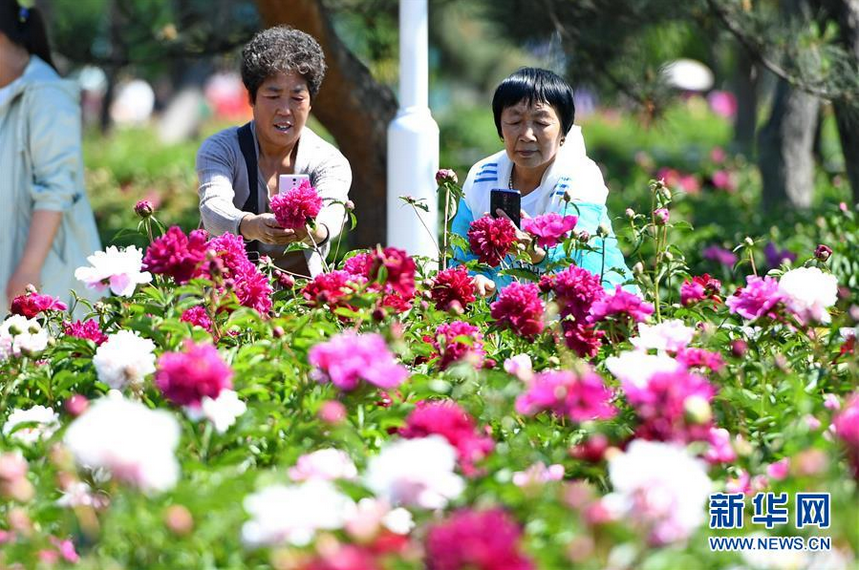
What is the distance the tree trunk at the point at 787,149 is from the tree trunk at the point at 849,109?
1.53 metres

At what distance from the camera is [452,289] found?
269 centimetres

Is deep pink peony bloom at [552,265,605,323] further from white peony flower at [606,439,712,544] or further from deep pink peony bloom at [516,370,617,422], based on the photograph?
white peony flower at [606,439,712,544]

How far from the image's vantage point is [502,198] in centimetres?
310

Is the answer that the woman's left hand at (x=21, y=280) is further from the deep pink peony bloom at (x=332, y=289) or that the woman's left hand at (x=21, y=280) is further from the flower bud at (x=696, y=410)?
the flower bud at (x=696, y=410)

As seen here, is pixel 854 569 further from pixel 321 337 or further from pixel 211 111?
pixel 211 111

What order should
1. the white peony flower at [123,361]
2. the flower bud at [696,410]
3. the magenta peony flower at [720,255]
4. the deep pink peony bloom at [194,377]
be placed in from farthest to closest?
the magenta peony flower at [720,255]
the white peony flower at [123,361]
the deep pink peony bloom at [194,377]
the flower bud at [696,410]

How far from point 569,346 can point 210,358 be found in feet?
2.67

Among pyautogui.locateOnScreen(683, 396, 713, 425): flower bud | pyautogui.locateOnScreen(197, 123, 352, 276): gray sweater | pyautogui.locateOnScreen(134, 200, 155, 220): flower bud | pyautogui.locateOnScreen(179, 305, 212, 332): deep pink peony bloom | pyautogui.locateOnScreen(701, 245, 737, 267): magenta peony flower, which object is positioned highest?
pyautogui.locateOnScreen(701, 245, 737, 267): magenta peony flower

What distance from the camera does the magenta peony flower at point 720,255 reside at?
190 inches

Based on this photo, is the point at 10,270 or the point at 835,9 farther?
the point at 835,9

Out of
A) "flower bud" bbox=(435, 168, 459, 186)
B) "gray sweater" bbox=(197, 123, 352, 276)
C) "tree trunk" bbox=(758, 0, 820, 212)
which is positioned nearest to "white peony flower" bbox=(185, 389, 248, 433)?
"flower bud" bbox=(435, 168, 459, 186)

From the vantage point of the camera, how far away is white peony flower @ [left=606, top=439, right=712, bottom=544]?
1.61 metres

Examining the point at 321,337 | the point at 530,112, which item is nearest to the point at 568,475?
the point at 321,337

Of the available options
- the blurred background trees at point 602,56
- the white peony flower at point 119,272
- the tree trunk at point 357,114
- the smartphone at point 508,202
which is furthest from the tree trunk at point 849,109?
the white peony flower at point 119,272
